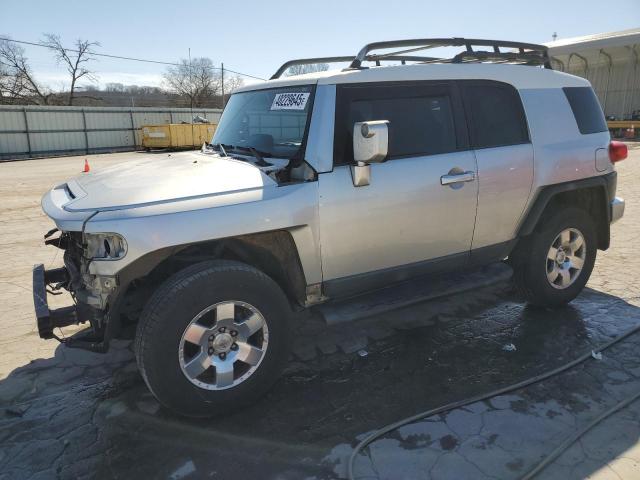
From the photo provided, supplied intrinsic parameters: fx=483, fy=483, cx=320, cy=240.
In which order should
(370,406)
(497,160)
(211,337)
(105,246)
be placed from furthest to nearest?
1. (497,160)
2. (370,406)
3. (211,337)
4. (105,246)

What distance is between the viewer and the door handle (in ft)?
11.6

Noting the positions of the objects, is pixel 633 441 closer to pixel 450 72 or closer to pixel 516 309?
pixel 516 309

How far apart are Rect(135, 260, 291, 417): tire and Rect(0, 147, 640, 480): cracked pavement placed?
0.70 ft

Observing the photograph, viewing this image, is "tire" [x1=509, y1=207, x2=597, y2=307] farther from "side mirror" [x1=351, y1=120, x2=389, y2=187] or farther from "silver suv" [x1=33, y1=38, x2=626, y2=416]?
"side mirror" [x1=351, y1=120, x2=389, y2=187]

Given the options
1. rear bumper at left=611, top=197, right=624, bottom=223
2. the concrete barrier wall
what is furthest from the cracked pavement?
the concrete barrier wall

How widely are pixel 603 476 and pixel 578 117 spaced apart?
3.05 m

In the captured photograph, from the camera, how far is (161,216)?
263 centimetres

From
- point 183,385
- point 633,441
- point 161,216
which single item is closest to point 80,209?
point 161,216

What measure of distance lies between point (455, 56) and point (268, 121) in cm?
164

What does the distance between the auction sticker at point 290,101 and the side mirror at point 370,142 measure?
0.57 meters

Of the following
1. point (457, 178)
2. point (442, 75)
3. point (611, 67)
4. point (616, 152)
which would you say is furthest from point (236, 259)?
point (611, 67)

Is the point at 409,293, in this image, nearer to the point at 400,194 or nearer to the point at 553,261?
the point at 400,194

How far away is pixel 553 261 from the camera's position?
436 cm

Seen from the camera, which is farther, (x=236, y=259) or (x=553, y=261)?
(x=553, y=261)
